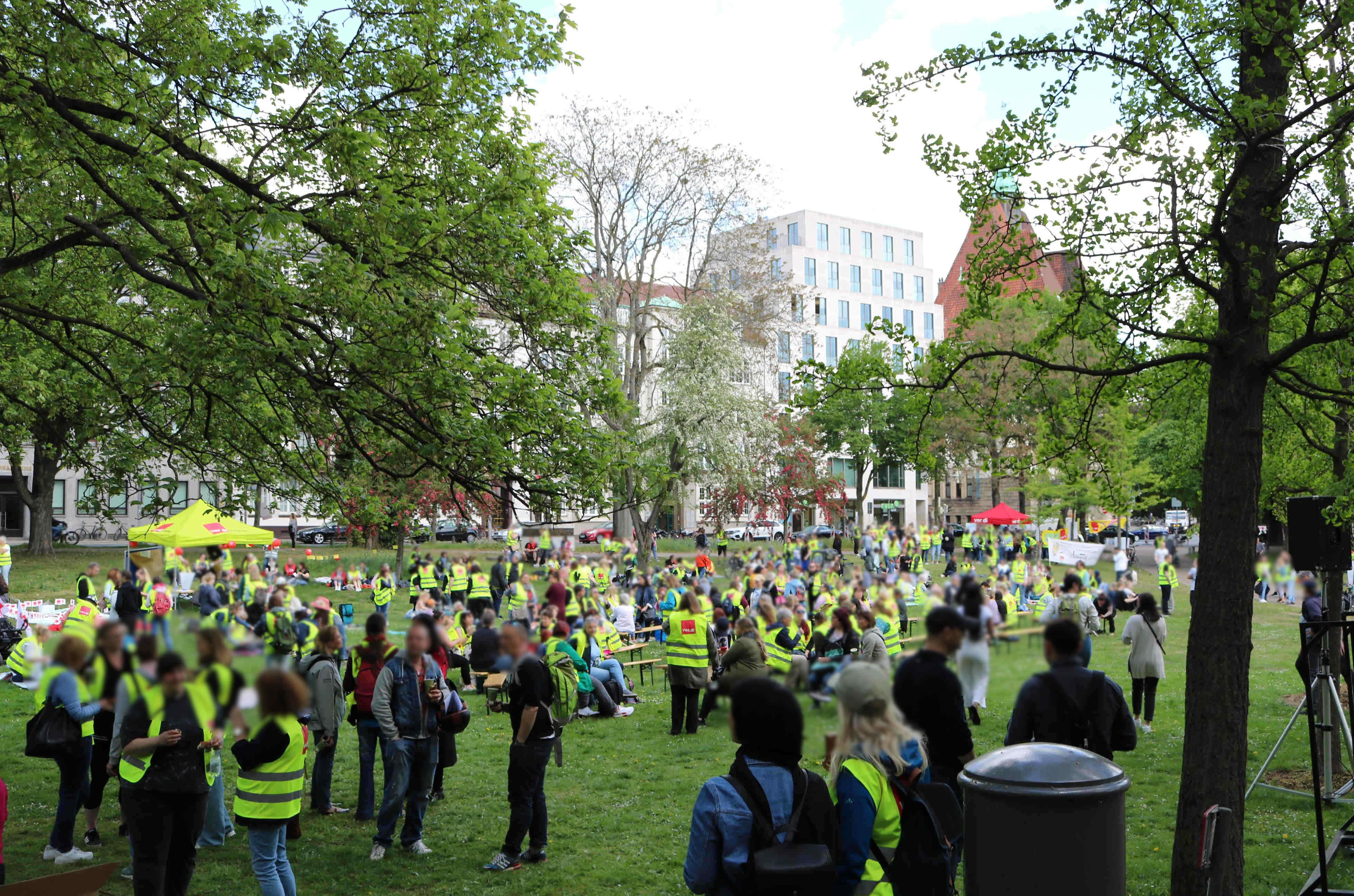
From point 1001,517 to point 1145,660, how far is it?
8770 millimetres

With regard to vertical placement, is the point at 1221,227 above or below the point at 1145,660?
above

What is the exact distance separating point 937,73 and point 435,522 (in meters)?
5.69

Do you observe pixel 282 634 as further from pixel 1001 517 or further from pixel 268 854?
pixel 268 854

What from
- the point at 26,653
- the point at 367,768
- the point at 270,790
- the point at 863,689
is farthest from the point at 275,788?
the point at 863,689

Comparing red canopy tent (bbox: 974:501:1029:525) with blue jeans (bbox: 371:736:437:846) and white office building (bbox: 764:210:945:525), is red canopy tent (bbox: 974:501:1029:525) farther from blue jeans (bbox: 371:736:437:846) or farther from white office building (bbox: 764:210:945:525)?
blue jeans (bbox: 371:736:437:846)

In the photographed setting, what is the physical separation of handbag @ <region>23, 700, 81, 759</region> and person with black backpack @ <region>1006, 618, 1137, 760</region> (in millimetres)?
7237

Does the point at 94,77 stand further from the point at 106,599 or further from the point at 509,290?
the point at 106,599

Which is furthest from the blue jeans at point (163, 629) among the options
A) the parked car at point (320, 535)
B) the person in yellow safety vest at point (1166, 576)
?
the person in yellow safety vest at point (1166, 576)

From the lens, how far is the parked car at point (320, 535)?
203 inches

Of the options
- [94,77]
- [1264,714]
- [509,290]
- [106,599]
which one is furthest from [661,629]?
[106,599]

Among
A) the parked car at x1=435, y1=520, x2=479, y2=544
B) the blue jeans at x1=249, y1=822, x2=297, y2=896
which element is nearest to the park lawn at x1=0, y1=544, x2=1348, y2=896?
the parked car at x1=435, y1=520, x2=479, y2=544

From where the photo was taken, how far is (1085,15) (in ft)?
25.5

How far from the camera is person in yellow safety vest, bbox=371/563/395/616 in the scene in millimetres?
3256

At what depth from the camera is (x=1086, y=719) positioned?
18.6 feet
